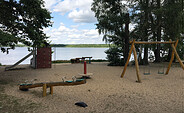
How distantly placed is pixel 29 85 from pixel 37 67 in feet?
25.7

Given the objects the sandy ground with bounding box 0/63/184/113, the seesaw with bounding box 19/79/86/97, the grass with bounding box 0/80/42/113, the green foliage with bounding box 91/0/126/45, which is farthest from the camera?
the green foliage with bounding box 91/0/126/45

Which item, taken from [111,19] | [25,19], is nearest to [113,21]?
[111,19]

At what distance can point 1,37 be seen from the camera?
22.6ft

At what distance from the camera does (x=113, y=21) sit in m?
14.3

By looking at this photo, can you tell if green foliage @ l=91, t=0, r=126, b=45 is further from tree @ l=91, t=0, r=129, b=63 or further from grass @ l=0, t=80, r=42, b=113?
grass @ l=0, t=80, r=42, b=113

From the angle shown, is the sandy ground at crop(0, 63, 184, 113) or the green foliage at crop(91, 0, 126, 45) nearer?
the sandy ground at crop(0, 63, 184, 113)

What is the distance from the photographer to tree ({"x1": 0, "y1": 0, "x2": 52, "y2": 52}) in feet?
28.5

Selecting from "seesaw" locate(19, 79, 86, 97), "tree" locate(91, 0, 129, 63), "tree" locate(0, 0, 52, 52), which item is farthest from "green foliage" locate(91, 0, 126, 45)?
"seesaw" locate(19, 79, 86, 97)

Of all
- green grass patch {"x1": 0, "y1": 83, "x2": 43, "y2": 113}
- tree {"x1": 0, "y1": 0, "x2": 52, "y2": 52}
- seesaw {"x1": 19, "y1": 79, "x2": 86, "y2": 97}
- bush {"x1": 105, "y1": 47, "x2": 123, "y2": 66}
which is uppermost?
tree {"x1": 0, "y1": 0, "x2": 52, "y2": 52}

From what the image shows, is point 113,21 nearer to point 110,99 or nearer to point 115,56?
point 115,56

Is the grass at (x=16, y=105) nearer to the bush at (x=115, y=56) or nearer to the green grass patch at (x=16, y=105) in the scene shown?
the green grass patch at (x=16, y=105)

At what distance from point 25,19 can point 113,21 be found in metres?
7.43

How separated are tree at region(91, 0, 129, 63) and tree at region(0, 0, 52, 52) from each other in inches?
259

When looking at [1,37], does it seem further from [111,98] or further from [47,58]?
[47,58]
